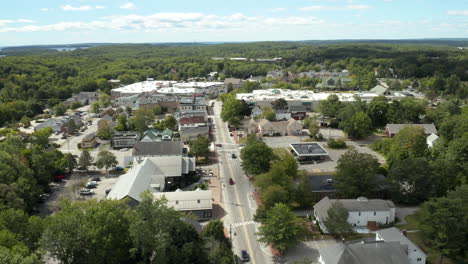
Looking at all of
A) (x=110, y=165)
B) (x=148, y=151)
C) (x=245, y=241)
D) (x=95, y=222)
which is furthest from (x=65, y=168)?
(x=245, y=241)

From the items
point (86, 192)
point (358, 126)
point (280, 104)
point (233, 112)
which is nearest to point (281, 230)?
point (86, 192)

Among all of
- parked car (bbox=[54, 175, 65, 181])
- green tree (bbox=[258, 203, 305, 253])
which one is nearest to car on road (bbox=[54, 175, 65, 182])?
parked car (bbox=[54, 175, 65, 181])

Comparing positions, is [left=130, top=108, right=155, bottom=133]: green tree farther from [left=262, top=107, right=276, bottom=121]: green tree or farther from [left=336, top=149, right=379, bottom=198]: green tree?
[left=336, top=149, right=379, bottom=198]: green tree

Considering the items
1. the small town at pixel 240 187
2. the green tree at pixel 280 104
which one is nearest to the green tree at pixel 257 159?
the small town at pixel 240 187

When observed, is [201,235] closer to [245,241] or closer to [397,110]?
[245,241]

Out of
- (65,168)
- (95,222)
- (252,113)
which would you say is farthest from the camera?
(252,113)

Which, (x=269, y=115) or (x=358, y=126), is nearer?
(x=358, y=126)

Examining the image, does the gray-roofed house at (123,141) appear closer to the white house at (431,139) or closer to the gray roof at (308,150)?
the gray roof at (308,150)

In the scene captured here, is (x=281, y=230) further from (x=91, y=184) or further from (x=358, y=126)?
(x=358, y=126)
